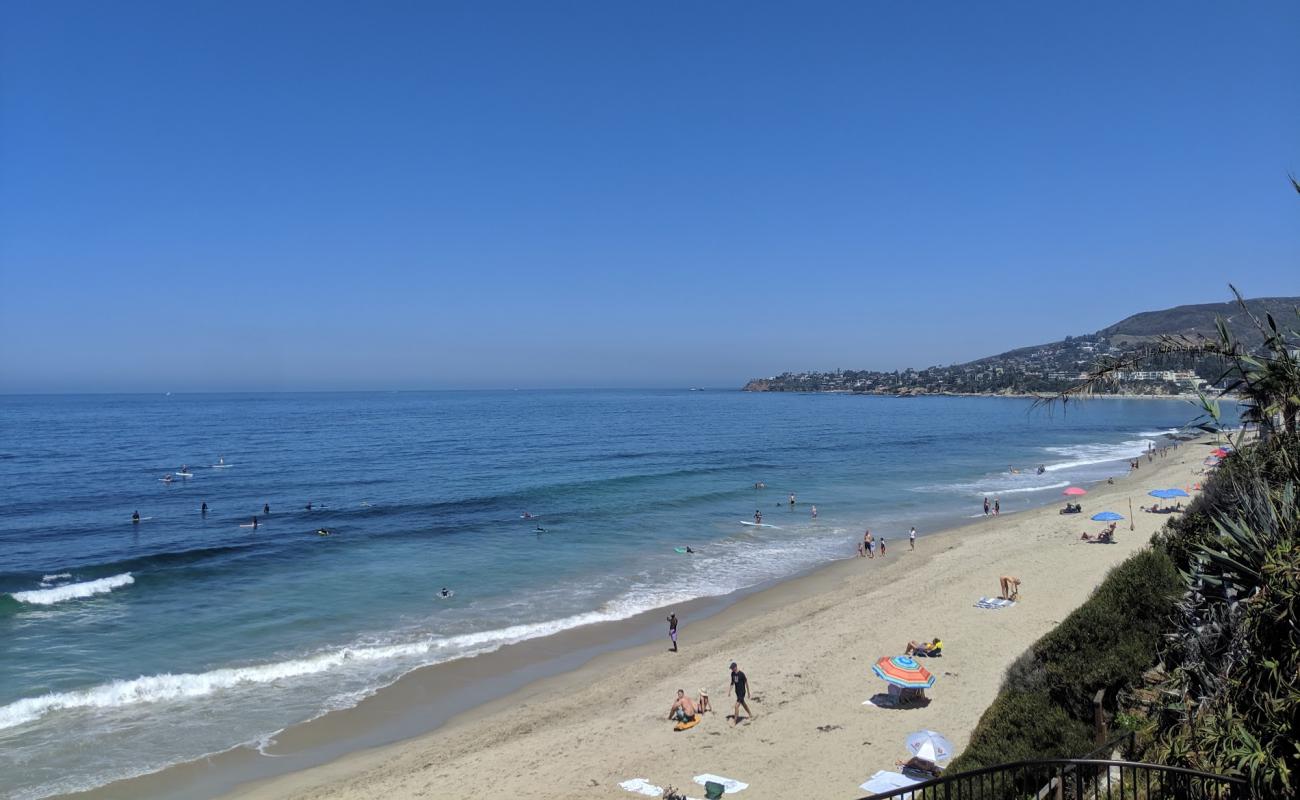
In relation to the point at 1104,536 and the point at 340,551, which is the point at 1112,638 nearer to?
the point at 1104,536

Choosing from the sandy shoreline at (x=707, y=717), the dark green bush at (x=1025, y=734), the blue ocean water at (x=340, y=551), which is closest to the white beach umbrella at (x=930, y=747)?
the sandy shoreline at (x=707, y=717)

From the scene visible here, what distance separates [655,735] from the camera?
14.7m


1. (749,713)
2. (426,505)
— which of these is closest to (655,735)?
(749,713)

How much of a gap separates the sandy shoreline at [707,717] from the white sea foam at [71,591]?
14.7 m

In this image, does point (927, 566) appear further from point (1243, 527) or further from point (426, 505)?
point (426, 505)

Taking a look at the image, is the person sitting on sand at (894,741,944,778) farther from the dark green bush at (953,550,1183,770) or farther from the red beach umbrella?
the red beach umbrella

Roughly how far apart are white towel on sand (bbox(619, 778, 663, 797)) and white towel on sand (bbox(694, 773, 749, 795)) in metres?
0.71

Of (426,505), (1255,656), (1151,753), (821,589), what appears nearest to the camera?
(1255,656)

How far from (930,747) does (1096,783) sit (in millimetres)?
6469

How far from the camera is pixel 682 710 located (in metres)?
15.2

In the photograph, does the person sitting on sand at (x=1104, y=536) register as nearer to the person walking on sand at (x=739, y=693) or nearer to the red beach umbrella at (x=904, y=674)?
the red beach umbrella at (x=904, y=674)

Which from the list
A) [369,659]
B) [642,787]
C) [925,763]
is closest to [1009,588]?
[925,763]

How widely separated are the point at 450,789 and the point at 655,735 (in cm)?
392

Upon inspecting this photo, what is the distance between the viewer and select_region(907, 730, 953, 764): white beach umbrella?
1177cm
